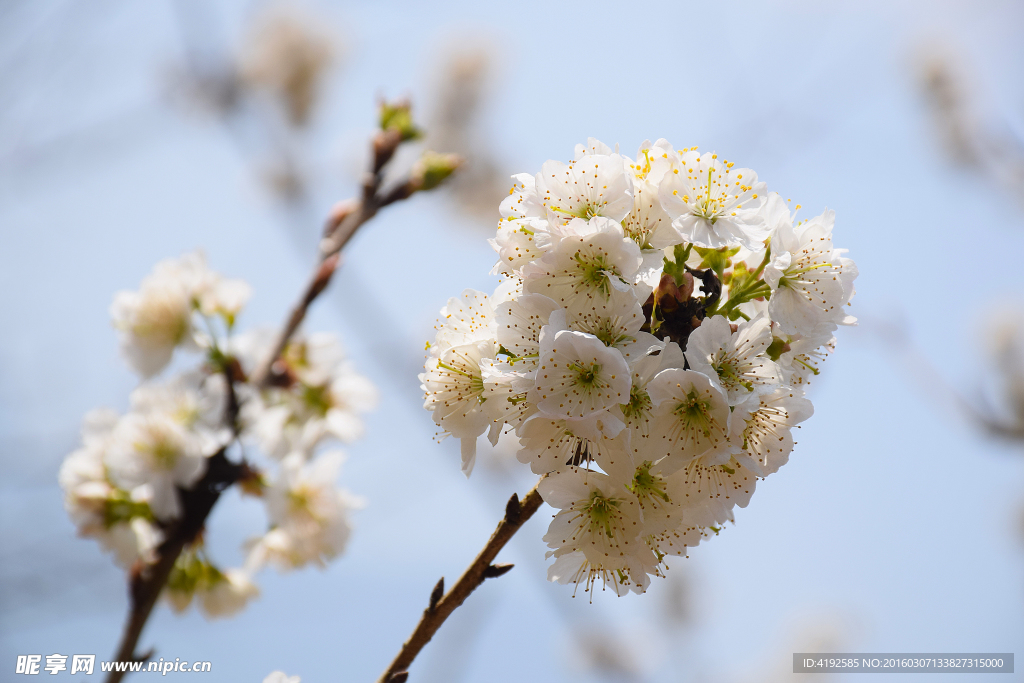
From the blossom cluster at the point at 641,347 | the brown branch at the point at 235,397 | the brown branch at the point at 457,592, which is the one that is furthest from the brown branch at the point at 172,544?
the blossom cluster at the point at 641,347

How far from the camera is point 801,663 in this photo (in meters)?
2.36

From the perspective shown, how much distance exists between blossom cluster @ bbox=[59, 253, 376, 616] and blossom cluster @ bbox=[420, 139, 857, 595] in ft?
3.28

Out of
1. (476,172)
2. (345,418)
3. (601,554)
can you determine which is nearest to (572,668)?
(476,172)

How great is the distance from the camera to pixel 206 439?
5.75 feet

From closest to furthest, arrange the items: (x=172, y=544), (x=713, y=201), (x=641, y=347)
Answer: (x=641, y=347)
(x=713, y=201)
(x=172, y=544)

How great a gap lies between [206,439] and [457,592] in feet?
3.67

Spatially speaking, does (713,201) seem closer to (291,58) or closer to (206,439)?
(206,439)

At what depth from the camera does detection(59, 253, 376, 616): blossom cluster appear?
66.6 inches

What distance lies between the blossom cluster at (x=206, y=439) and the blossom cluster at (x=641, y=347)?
100cm

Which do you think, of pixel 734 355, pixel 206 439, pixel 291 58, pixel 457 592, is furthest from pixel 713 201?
pixel 291 58

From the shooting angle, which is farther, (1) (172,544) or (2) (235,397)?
(2) (235,397)

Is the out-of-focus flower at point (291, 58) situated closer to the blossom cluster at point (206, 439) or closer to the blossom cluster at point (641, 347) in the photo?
the blossom cluster at point (206, 439)

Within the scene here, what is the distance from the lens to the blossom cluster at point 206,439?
1692 mm

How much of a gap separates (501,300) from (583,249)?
0.15m
